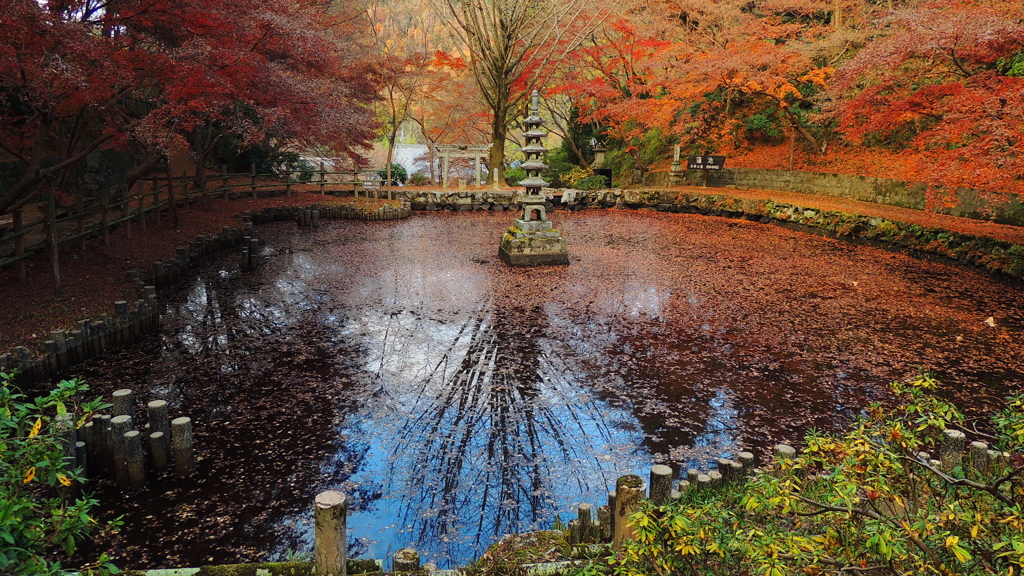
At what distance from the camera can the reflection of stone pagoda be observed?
10.8m

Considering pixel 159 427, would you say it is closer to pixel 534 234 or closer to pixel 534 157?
pixel 534 234

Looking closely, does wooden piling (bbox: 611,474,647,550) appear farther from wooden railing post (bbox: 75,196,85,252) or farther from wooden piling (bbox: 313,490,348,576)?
wooden railing post (bbox: 75,196,85,252)

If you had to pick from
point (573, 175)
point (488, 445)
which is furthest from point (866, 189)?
point (488, 445)

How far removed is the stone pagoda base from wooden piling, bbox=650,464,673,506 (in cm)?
786

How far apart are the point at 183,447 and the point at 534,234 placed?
7.51m

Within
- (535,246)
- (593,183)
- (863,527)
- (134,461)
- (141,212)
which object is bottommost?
(134,461)

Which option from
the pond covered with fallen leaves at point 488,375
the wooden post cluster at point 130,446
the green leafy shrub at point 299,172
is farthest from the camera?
the green leafy shrub at point 299,172

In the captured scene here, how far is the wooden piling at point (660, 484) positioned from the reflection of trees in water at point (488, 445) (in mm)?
941

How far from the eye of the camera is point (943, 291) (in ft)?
30.1

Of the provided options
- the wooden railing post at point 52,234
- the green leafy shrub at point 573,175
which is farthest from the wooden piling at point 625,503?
the green leafy shrub at point 573,175

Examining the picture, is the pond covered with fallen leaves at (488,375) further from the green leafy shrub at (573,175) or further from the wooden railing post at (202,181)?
the green leafy shrub at (573,175)

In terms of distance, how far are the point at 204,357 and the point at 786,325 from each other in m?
6.97

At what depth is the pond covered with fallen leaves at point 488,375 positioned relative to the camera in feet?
12.9

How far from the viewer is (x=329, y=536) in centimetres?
269
